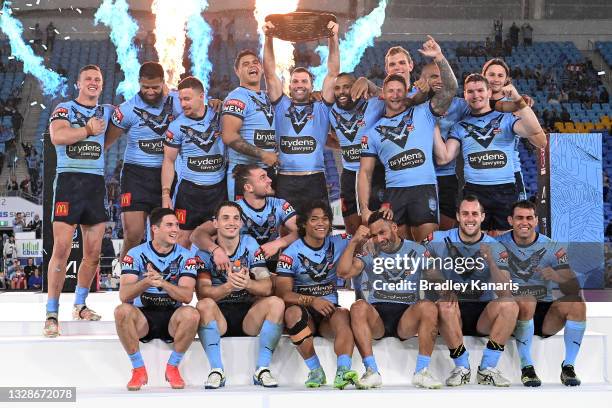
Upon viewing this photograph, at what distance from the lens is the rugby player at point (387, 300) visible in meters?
5.05

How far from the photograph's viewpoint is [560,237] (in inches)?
271

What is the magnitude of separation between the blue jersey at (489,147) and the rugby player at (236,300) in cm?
166

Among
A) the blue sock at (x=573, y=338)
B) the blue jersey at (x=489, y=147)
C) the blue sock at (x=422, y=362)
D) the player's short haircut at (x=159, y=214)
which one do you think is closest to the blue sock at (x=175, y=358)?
the player's short haircut at (x=159, y=214)

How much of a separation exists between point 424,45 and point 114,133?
229 cm

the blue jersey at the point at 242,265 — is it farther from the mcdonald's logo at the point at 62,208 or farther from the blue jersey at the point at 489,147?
the blue jersey at the point at 489,147

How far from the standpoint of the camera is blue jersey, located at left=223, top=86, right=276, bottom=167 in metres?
5.62

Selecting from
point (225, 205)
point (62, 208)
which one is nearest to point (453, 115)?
point (225, 205)

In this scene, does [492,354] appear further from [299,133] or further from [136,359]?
[136,359]

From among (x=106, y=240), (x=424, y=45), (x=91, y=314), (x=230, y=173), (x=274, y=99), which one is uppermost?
(x=424, y=45)

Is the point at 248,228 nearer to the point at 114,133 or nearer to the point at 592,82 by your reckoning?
the point at 114,133

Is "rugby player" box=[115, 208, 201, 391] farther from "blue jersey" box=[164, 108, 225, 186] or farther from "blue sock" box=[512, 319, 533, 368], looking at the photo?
"blue sock" box=[512, 319, 533, 368]

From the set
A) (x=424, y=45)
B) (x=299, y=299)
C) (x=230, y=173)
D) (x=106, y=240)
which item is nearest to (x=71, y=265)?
(x=106, y=240)

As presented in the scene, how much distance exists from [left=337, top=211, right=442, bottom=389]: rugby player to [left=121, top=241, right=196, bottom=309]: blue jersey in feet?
3.35

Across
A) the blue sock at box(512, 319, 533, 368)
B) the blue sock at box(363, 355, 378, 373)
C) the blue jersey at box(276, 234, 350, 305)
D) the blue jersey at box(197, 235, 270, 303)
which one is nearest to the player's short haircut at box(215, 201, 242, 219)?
the blue jersey at box(197, 235, 270, 303)
